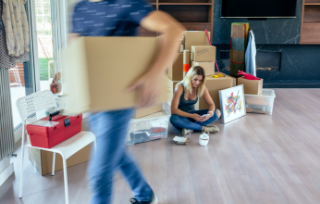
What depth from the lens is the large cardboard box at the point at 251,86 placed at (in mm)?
3887

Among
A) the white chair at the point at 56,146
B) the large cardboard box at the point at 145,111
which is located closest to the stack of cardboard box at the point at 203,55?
the large cardboard box at the point at 145,111

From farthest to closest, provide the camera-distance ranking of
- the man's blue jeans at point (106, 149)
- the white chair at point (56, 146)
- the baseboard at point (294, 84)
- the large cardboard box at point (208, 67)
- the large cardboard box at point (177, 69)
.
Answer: the baseboard at point (294, 84), the large cardboard box at point (177, 69), the large cardboard box at point (208, 67), the white chair at point (56, 146), the man's blue jeans at point (106, 149)

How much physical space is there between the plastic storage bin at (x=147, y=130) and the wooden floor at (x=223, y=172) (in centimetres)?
7

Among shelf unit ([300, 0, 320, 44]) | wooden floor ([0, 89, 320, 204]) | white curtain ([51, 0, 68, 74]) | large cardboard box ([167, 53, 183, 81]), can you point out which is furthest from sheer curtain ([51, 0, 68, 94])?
shelf unit ([300, 0, 320, 44])

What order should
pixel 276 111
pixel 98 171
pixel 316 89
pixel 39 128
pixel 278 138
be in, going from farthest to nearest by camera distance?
1. pixel 316 89
2. pixel 276 111
3. pixel 278 138
4. pixel 39 128
5. pixel 98 171

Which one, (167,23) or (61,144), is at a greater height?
(167,23)

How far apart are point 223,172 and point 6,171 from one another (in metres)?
1.60

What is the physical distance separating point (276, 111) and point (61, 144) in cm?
305

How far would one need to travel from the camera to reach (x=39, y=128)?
179 cm

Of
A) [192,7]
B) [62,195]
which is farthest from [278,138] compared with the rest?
[192,7]

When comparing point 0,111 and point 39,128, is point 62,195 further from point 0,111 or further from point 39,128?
point 0,111

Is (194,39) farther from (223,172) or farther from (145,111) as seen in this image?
(223,172)

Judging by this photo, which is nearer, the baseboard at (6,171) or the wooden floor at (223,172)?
the wooden floor at (223,172)

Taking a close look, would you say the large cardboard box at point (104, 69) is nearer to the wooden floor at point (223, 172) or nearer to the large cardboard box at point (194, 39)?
the wooden floor at point (223, 172)
